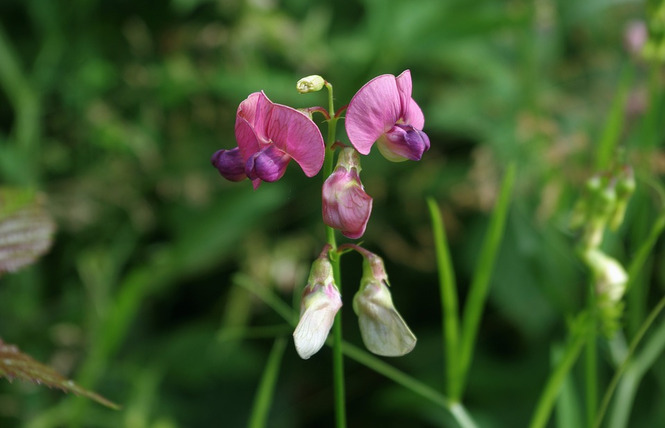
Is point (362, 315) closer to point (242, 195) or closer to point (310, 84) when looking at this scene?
point (310, 84)

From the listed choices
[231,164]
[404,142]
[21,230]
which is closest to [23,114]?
[21,230]

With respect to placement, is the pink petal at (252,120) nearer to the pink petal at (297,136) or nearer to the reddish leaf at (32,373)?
the pink petal at (297,136)

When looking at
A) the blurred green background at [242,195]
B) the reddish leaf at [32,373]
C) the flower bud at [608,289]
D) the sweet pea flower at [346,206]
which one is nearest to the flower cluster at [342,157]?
the sweet pea flower at [346,206]

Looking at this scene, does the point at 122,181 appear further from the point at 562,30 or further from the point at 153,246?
the point at 562,30

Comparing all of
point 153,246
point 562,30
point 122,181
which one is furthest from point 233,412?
point 562,30

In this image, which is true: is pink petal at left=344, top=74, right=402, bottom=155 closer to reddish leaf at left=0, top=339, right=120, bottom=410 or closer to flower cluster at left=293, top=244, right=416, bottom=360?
flower cluster at left=293, top=244, right=416, bottom=360

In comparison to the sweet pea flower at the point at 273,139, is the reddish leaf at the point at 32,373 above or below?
below

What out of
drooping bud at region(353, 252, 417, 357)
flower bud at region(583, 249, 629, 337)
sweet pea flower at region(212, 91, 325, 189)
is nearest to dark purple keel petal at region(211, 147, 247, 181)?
sweet pea flower at region(212, 91, 325, 189)
